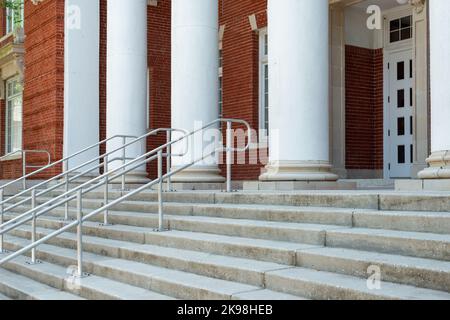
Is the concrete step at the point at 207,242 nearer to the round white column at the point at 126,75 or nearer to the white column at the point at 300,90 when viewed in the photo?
the white column at the point at 300,90

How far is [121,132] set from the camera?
12891 millimetres

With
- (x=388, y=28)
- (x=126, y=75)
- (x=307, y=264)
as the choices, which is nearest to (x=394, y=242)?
(x=307, y=264)

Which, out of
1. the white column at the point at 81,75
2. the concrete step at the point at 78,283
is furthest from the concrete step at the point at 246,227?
the white column at the point at 81,75

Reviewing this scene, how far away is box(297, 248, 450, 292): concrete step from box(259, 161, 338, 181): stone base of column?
296 cm

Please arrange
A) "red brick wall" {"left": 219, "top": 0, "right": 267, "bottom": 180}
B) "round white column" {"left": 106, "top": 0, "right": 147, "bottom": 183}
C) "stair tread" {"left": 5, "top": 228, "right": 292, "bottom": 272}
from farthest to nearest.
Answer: "red brick wall" {"left": 219, "top": 0, "right": 267, "bottom": 180} → "round white column" {"left": 106, "top": 0, "right": 147, "bottom": 183} → "stair tread" {"left": 5, "top": 228, "right": 292, "bottom": 272}

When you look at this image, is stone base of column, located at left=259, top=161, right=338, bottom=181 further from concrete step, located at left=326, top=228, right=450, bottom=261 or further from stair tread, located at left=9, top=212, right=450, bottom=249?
concrete step, located at left=326, top=228, right=450, bottom=261

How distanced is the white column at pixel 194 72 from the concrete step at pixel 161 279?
3.33 m

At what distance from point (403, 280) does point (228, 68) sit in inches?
457

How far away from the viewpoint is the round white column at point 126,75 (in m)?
12.9

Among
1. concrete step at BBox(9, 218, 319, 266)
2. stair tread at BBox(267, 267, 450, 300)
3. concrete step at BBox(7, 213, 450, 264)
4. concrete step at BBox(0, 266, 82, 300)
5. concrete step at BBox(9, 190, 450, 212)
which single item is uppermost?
concrete step at BBox(9, 190, 450, 212)

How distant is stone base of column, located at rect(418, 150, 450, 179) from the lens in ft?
22.9

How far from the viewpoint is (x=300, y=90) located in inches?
343

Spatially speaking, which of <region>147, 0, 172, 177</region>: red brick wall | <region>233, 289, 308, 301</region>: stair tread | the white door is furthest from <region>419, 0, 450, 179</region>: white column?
<region>147, 0, 172, 177</region>: red brick wall
